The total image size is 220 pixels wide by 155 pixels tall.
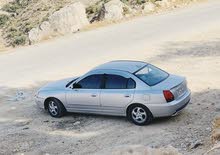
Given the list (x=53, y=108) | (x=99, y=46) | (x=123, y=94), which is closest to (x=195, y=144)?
(x=123, y=94)

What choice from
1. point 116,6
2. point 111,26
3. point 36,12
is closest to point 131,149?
point 111,26

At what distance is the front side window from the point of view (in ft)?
45.4

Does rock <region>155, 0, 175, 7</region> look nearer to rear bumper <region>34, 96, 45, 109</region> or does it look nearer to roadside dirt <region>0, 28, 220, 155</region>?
roadside dirt <region>0, 28, 220, 155</region>

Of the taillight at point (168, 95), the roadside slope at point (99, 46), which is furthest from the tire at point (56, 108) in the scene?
the roadside slope at point (99, 46)

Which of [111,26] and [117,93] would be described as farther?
[111,26]

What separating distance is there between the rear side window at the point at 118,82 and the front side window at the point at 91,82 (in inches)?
10.2

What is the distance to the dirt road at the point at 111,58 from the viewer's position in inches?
483

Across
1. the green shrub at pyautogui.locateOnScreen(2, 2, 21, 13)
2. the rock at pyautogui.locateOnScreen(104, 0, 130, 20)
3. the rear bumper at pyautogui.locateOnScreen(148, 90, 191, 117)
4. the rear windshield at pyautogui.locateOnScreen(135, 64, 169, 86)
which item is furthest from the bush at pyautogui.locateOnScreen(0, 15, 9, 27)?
the rear bumper at pyautogui.locateOnScreen(148, 90, 191, 117)

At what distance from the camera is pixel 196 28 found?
86.6 ft

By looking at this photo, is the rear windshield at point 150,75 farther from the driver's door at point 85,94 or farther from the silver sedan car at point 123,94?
the driver's door at point 85,94

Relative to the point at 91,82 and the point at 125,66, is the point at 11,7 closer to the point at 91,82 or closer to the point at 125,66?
the point at 91,82

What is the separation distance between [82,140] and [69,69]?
8040 millimetres

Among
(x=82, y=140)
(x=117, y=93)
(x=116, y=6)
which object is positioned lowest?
(x=82, y=140)

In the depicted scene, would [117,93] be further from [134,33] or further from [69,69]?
[134,33]
